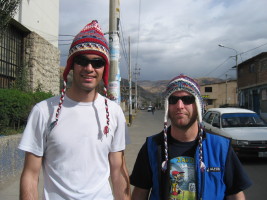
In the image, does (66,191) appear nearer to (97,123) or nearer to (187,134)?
(97,123)

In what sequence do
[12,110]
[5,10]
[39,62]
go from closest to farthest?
1. [12,110]
2. [5,10]
3. [39,62]

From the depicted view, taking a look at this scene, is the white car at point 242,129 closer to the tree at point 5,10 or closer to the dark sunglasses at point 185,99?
the dark sunglasses at point 185,99

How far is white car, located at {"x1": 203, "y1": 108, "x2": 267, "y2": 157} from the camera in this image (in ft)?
26.9

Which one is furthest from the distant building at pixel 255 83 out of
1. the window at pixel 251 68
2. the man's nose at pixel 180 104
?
the man's nose at pixel 180 104

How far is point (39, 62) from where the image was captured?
517 inches

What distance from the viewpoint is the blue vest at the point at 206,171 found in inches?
80.0

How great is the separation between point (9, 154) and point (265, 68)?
31.1 metres

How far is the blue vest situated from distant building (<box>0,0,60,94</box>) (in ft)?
30.7

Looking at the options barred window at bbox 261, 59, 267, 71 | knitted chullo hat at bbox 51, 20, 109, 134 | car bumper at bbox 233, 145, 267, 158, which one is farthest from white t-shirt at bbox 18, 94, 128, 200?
barred window at bbox 261, 59, 267, 71

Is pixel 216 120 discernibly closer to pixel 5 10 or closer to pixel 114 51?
pixel 114 51

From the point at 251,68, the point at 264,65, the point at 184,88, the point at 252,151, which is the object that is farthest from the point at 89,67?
the point at 251,68

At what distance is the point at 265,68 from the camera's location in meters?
31.9

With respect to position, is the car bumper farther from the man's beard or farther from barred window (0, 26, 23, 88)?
barred window (0, 26, 23, 88)

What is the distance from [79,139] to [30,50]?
11387 millimetres
